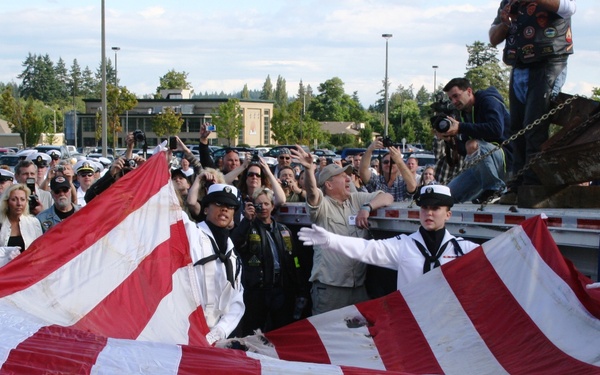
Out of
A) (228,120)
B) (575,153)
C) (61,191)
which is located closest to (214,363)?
(575,153)

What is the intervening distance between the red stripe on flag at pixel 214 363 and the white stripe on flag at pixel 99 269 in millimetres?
1443

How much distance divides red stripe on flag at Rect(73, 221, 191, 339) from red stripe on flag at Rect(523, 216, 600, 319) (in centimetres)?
226

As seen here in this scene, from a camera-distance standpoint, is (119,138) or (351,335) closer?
(351,335)

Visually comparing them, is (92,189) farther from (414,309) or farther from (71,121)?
(71,121)

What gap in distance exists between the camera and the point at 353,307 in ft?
18.4

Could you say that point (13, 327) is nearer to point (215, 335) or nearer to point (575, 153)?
point (215, 335)

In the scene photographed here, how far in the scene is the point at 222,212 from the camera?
5.94m

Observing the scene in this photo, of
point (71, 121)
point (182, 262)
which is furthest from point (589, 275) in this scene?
point (71, 121)

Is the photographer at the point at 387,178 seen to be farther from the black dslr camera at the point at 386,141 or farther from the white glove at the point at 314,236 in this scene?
the white glove at the point at 314,236

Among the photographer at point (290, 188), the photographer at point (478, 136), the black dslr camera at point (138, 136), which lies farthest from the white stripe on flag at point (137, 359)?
the photographer at point (290, 188)

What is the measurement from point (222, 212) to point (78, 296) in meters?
1.34

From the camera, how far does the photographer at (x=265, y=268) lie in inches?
284

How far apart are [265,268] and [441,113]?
2.19 meters

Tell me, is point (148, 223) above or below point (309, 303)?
above
